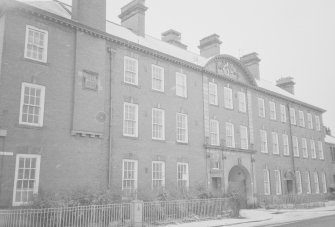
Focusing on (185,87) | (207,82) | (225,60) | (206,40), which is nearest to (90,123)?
(185,87)

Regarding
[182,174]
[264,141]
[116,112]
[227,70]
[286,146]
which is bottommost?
[182,174]

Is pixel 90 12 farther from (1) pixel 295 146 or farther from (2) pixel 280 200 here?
(1) pixel 295 146

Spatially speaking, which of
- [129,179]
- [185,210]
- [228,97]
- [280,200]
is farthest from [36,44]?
[280,200]

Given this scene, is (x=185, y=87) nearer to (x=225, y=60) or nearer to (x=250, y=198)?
(x=225, y=60)

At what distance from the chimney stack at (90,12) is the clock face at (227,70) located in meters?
12.8

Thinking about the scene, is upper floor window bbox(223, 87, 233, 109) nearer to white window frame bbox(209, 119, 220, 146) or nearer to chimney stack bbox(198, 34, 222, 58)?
white window frame bbox(209, 119, 220, 146)

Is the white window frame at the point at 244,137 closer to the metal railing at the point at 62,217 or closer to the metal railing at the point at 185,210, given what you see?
the metal railing at the point at 185,210

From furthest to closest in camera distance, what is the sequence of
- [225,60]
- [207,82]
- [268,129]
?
[268,129], [225,60], [207,82]

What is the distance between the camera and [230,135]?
31000mm

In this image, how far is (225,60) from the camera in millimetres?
32000

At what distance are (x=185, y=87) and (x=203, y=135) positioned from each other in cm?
416

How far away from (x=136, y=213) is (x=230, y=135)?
16.1 meters

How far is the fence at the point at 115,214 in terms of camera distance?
15180 mm

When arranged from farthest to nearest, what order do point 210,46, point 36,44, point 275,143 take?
point 275,143 → point 210,46 → point 36,44
